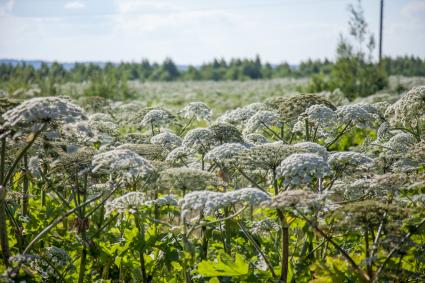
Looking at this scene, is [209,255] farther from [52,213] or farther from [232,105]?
[232,105]

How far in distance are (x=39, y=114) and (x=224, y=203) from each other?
1377mm

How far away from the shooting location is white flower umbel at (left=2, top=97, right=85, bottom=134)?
10.3 ft

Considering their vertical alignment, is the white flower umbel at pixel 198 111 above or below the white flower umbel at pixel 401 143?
above

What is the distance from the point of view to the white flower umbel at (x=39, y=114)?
3.15 m

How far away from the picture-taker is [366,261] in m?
2.98

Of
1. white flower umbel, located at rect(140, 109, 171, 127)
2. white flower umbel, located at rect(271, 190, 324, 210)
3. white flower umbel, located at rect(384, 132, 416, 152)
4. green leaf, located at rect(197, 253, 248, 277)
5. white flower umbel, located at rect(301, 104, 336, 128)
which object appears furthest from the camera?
white flower umbel, located at rect(140, 109, 171, 127)

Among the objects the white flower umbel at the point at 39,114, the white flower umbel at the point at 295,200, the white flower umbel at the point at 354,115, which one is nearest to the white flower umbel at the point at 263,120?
the white flower umbel at the point at 354,115

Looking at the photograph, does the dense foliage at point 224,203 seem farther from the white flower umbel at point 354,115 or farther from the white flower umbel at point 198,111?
the white flower umbel at point 198,111

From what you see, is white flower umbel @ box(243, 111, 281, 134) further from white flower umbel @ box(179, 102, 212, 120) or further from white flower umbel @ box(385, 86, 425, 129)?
white flower umbel @ box(385, 86, 425, 129)

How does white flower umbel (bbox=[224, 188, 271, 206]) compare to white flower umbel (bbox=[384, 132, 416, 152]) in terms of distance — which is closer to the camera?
white flower umbel (bbox=[224, 188, 271, 206])

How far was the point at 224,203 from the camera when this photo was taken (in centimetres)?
311

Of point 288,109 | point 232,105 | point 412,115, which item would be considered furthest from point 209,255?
point 232,105

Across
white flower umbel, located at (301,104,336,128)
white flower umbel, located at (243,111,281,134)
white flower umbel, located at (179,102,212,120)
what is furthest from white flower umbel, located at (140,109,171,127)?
white flower umbel, located at (301,104,336,128)

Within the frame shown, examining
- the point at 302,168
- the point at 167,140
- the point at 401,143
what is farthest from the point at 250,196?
the point at 401,143
